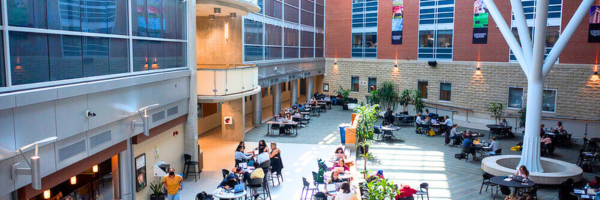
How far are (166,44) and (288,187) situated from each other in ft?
19.5

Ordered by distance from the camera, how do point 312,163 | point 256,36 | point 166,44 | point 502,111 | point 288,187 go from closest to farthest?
point 166,44 < point 288,187 < point 312,163 < point 256,36 < point 502,111

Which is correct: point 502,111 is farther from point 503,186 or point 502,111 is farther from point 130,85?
point 130,85

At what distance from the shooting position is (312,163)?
1825cm

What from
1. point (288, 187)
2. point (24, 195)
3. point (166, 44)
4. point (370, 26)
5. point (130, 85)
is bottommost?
point (288, 187)

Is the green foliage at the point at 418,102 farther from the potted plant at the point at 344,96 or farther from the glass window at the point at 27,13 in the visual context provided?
the glass window at the point at 27,13

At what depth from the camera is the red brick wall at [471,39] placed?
28.6m

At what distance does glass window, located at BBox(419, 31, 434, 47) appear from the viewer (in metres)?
32.7

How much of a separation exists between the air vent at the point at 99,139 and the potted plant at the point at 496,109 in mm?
22811

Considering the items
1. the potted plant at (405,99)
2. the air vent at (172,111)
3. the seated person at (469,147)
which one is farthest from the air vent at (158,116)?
the potted plant at (405,99)

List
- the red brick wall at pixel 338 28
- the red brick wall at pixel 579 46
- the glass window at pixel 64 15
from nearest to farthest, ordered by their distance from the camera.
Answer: the glass window at pixel 64 15
the red brick wall at pixel 579 46
the red brick wall at pixel 338 28

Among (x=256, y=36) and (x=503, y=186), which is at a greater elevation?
(x=256, y=36)

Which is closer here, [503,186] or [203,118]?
[503,186]

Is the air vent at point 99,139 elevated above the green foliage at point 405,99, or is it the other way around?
the air vent at point 99,139

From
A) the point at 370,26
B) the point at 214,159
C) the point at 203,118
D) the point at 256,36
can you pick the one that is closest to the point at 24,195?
the point at 214,159
